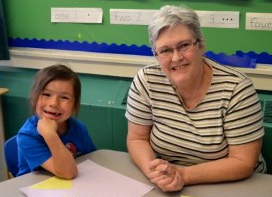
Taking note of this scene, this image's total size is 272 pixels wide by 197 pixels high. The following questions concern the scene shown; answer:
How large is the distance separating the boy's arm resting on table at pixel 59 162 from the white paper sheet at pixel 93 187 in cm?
3

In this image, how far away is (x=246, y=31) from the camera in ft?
6.39

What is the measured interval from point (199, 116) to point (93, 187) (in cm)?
49

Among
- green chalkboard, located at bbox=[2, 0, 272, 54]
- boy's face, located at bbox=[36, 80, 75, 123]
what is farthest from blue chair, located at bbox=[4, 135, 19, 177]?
green chalkboard, located at bbox=[2, 0, 272, 54]

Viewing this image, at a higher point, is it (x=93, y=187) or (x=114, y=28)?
(x=114, y=28)

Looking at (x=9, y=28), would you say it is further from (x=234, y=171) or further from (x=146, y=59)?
(x=234, y=171)

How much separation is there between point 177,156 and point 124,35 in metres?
0.93

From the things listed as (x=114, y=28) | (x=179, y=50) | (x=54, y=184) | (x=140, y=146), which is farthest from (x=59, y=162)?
(x=114, y=28)

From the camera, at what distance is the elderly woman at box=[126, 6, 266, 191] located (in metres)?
1.36

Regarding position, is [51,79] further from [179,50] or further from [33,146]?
[179,50]

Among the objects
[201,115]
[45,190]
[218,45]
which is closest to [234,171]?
[201,115]

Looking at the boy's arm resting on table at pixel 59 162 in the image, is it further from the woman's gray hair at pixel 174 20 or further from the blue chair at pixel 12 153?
the woman's gray hair at pixel 174 20

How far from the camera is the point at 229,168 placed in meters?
1.36

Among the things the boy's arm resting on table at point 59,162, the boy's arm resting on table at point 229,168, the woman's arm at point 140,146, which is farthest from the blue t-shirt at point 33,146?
the boy's arm resting on table at point 229,168

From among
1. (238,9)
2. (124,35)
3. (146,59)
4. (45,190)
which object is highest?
(238,9)
